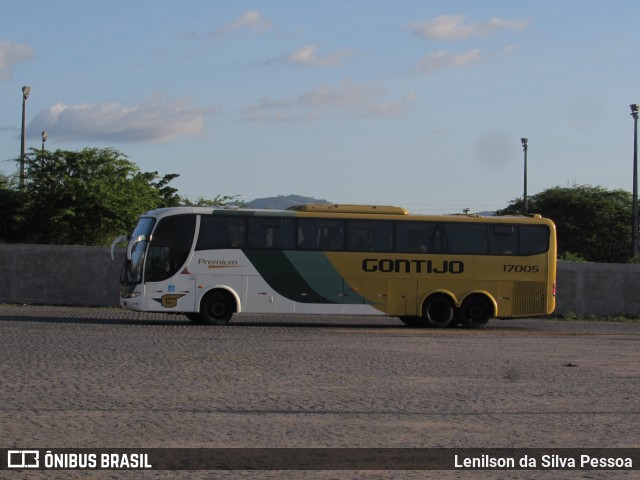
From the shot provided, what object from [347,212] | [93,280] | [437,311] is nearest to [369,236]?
[347,212]

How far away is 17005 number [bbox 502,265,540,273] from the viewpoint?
1152 inches

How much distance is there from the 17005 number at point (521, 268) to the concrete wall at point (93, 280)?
283 inches

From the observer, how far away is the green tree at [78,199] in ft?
150

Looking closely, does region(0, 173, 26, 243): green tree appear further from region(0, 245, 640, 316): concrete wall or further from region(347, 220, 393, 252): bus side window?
region(347, 220, 393, 252): bus side window

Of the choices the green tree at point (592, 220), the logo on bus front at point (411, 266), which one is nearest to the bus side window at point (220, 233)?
the logo on bus front at point (411, 266)

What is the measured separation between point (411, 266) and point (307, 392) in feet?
52.1

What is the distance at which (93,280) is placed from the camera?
35.5 m

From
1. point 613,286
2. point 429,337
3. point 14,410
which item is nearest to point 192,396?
point 14,410

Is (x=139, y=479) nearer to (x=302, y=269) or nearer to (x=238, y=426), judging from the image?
(x=238, y=426)

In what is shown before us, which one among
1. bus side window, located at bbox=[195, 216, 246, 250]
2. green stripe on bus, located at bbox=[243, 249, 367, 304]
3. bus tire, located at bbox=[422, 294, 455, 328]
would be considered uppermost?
bus side window, located at bbox=[195, 216, 246, 250]

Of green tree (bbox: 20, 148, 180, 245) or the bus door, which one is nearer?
the bus door

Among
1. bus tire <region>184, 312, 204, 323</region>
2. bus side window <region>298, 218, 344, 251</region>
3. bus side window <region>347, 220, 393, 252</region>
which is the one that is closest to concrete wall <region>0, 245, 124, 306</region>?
bus tire <region>184, 312, 204, 323</region>

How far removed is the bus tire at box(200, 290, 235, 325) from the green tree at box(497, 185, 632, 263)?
54556mm

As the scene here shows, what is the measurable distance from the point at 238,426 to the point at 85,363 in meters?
6.32
